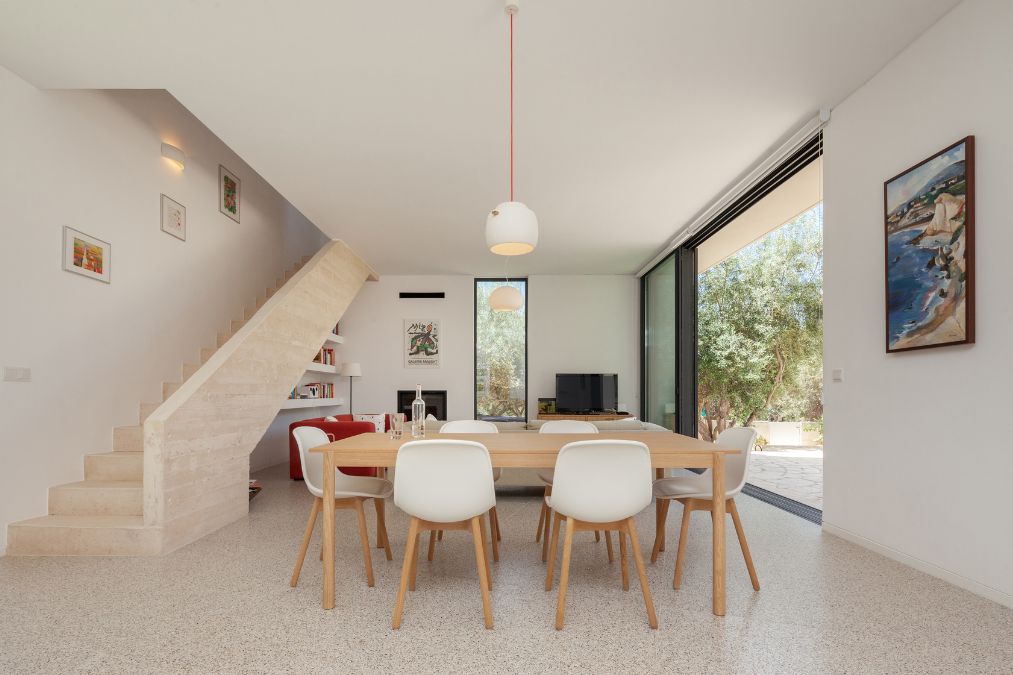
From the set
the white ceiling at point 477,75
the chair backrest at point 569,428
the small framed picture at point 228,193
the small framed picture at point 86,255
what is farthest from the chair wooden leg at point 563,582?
the small framed picture at point 228,193

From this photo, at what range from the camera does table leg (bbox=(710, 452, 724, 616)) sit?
249cm

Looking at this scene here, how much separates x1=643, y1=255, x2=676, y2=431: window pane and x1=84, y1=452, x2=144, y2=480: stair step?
5770 mm

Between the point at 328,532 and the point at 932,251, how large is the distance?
3354 mm

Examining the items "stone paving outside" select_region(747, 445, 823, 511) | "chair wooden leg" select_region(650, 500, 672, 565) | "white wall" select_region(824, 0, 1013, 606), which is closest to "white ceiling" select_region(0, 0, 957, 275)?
"white wall" select_region(824, 0, 1013, 606)

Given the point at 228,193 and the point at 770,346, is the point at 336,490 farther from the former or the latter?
the point at 770,346

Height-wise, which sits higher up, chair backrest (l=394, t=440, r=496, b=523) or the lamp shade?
the lamp shade

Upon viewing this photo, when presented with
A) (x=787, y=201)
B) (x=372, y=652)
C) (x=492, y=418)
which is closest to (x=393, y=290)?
(x=492, y=418)

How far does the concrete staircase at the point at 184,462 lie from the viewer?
11.2 ft

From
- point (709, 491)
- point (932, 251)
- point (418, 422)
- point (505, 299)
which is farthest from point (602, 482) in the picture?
point (505, 299)

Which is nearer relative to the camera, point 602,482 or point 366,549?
point 602,482

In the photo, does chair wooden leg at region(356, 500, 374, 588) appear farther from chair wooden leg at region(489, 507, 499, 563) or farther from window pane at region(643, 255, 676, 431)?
window pane at region(643, 255, 676, 431)

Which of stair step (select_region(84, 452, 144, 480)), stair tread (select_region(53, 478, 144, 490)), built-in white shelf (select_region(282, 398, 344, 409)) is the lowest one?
stair tread (select_region(53, 478, 144, 490))

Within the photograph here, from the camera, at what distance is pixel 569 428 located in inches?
148

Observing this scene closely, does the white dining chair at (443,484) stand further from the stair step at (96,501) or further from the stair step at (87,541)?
the stair step at (96,501)
